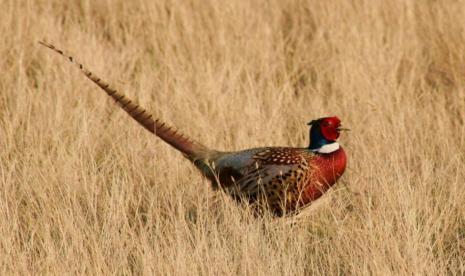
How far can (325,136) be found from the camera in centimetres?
439

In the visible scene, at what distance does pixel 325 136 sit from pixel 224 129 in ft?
3.26

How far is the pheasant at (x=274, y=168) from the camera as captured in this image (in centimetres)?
423

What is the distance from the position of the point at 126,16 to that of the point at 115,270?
12.0 ft

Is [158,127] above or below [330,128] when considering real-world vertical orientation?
above

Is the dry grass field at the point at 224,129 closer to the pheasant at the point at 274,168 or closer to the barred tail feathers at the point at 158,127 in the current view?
the pheasant at the point at 274,168

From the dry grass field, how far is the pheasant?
9 cm

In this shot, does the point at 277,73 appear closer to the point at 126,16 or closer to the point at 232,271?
the point at 126,16

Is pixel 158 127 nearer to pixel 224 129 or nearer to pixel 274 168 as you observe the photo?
pixel 274 168

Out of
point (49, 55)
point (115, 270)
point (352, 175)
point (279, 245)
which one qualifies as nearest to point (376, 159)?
point (352, 175)

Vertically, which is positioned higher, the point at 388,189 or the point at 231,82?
the point at 231,82

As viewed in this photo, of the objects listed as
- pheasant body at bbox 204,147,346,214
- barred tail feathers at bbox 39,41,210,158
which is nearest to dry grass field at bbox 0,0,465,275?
pheasant body at bbox 204,147,346,214

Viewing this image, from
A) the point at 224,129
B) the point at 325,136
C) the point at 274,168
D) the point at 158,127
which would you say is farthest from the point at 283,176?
the point at 224,129

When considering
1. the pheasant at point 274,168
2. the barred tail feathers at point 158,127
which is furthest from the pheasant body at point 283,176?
the barred tail feathers at point 158,127

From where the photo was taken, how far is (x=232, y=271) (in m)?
3.50
